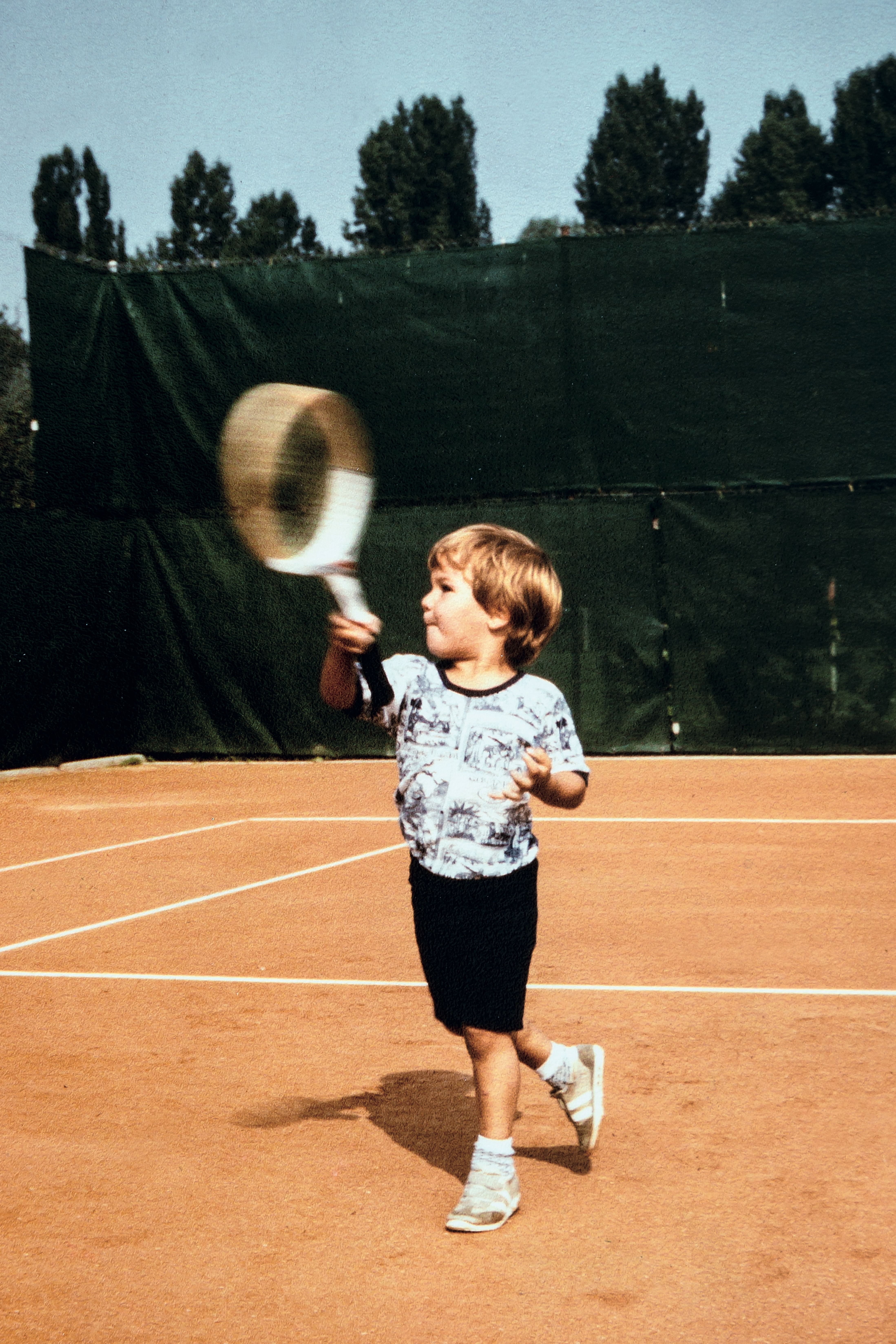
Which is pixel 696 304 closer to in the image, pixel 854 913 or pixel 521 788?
pixel 854 913

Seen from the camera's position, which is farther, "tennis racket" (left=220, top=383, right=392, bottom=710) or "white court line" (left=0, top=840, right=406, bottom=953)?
"white court line" (left=0, top=840, right=406, bottom=953)

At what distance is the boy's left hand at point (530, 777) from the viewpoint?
2670 millimetres

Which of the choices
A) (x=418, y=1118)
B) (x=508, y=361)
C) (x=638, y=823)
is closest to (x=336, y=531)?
(x=418, y=1118)

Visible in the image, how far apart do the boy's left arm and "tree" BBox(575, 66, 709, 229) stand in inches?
1766

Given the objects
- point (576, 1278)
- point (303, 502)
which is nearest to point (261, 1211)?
point (576, 1278)

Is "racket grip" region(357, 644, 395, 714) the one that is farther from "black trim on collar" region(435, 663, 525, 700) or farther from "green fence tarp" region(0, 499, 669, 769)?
"green fence tarp" region(0, 499, 669, 769)

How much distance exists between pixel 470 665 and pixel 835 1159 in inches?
50.1

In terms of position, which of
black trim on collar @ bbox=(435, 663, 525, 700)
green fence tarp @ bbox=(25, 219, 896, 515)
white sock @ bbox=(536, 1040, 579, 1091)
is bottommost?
white sock @ bbox=(536, 1040, 579, 1091)

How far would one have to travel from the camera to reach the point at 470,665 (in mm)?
2924

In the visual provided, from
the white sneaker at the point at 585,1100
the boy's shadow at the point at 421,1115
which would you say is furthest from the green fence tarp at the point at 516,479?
the white sneaker at the point at 585,1100

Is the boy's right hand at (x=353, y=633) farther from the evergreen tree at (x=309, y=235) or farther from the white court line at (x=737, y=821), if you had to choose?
the evergreen tree at (x=309, y=235)

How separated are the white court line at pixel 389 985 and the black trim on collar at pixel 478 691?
1.80 m

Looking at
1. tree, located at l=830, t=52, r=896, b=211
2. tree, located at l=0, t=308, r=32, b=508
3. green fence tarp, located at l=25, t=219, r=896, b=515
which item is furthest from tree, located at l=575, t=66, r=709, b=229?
green fence tarp, located at l=25, t=219, r=896, b=515

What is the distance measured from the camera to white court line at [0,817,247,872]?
23.1ft
